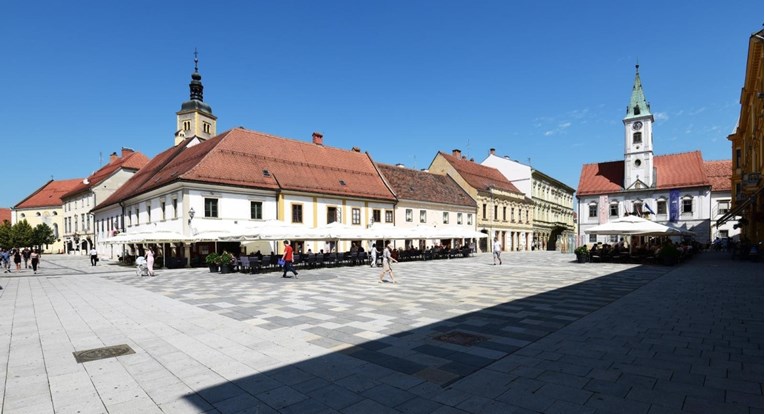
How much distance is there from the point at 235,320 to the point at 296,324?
149cm

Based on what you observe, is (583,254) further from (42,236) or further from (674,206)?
(42,236)

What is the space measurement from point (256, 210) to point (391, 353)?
24295 mm

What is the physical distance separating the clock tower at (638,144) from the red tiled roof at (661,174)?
1.39m

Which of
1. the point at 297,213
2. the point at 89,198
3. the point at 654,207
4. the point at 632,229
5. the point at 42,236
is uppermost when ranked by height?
the point at 89,198

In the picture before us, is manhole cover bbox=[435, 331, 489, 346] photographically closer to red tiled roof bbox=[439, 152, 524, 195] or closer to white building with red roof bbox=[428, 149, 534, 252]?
white building with red roof bbox=[428, 149, 534, 252]

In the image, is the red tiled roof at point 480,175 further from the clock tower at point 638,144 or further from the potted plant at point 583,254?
the potted plant at point 583,254

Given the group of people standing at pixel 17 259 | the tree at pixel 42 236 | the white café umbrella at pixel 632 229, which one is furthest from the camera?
the tree at pixel 42 236

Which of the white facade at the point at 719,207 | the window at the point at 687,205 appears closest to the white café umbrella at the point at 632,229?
the window at the point at 687,205

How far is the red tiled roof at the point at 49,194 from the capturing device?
2773 inches

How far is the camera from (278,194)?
29.8 metres

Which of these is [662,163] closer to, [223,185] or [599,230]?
[599,230]

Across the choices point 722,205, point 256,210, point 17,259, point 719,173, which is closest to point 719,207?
point 722,205

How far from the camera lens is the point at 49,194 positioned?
7262cm

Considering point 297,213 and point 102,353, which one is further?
point 297,213
